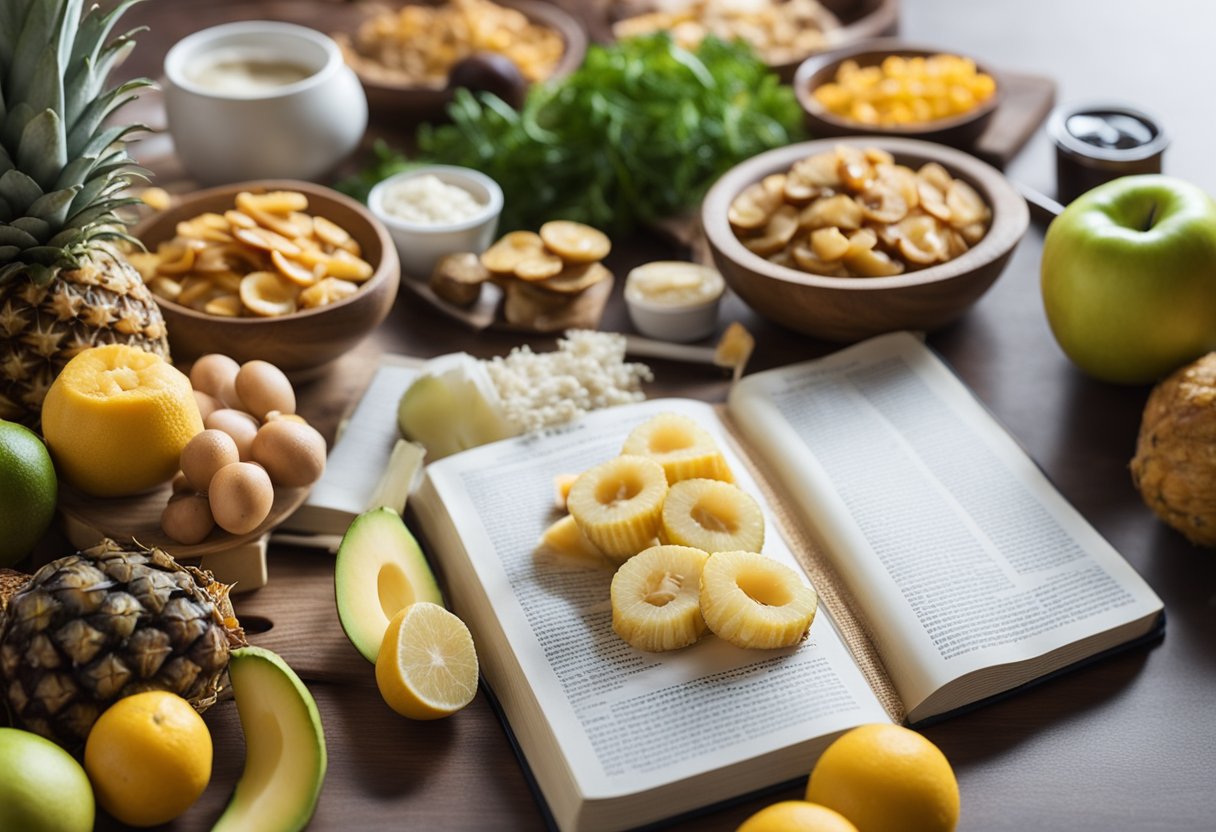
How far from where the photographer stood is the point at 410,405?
5.20 ft

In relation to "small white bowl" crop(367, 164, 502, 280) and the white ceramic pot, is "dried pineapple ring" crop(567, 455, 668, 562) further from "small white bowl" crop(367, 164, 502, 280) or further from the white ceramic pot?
the white ceramic pot

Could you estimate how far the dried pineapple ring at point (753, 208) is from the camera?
177 centimetres

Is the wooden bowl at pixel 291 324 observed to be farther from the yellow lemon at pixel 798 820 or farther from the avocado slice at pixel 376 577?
the yellow lemon at pixel 798 820

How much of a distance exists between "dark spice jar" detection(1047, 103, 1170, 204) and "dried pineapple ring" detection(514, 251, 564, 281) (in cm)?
86

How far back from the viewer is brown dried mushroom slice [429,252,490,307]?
1813mm

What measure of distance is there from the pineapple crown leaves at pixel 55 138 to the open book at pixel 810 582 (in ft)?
1.70

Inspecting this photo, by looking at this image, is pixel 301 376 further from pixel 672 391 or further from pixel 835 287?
pixel 835 287

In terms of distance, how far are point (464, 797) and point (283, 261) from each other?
0.79 m

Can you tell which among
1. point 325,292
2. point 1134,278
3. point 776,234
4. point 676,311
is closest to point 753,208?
point 776,234

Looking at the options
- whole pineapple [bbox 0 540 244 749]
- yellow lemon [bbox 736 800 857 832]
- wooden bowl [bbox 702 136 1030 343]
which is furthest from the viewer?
wooden bowl [bbox 702 136 1030 343]

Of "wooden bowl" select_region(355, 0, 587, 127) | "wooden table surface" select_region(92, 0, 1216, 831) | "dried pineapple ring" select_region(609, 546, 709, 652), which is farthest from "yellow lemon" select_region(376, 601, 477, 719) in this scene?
"wooden bowl" select_region(355, 0, 587, 127)

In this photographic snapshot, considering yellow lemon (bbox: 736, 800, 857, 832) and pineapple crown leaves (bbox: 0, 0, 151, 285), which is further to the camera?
pineapple crown leaves (bbox: 0, 0, 151, 285)

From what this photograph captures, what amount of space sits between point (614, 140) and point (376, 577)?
948 millimetres

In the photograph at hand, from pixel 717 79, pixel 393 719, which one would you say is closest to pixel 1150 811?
pixel 393 719
